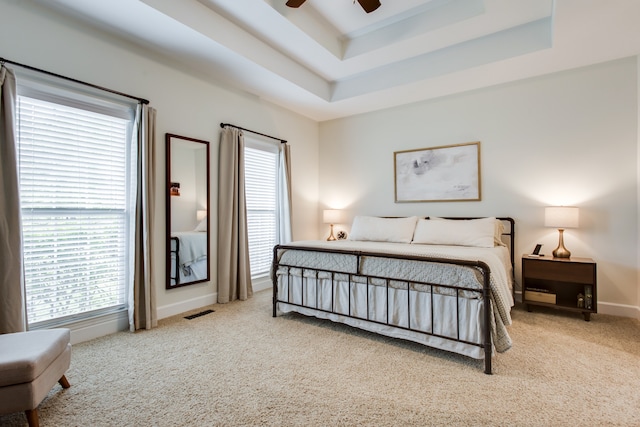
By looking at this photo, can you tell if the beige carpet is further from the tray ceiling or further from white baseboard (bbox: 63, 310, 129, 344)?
the tray ceiling

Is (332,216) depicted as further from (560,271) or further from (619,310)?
(619,310)

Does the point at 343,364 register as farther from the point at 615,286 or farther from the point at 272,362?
the point at 615,286

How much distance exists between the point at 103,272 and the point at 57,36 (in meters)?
1.97

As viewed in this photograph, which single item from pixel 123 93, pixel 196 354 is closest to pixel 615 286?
pixel 196 354

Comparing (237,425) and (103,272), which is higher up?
(103,272)

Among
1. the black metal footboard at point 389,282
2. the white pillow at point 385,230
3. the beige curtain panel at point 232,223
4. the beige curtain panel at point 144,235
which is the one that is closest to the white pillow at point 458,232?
the white pillow at point 385,230

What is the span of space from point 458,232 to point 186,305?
10.3ft

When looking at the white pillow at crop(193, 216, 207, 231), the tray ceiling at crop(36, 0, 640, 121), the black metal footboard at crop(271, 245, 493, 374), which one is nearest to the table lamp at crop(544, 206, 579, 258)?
the tray ceiling at crop(36, 0, 640, 121)

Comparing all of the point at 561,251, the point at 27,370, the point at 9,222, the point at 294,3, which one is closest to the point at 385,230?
the point at 561,251

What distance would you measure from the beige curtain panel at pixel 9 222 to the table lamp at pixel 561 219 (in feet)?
15.2

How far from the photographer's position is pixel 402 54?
3.54m

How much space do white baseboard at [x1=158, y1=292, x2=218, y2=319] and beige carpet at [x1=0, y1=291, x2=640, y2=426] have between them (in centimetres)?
38

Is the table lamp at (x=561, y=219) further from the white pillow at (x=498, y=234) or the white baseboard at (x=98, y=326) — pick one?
the white baseboard at (x=98, y=326)

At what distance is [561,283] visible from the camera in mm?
3467
